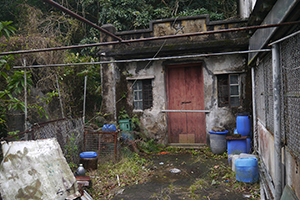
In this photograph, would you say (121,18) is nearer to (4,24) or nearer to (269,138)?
(4,24)

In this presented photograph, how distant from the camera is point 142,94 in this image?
8000mm

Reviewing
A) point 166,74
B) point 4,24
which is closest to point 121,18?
point 166,74

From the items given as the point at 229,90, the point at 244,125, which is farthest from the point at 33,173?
the point at 229,90

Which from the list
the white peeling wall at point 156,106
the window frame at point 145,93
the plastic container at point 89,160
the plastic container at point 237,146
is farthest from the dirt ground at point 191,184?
the window frame at point 145,93

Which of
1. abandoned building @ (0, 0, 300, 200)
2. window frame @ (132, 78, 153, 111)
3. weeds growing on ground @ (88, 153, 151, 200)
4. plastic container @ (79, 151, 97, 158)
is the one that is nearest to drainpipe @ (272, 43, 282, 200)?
abandoned building @ (0, 0, 300, 200)

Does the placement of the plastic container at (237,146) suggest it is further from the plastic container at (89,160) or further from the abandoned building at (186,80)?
the plastic container at (89,160)

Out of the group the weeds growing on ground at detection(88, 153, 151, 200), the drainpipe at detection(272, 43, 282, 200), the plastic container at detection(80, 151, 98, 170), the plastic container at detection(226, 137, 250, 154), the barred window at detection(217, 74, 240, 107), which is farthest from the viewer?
the barred window at detection(217, 74, 240, 107)

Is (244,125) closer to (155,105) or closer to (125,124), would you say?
(155,105)

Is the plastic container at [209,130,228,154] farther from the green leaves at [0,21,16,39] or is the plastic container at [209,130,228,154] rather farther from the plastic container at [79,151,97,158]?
the green leaves at [0,21,16,39]

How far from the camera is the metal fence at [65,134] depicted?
4785 millimetres

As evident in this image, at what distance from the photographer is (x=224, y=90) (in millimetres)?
7262

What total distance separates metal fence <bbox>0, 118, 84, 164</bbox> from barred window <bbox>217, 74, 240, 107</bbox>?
4298 mm

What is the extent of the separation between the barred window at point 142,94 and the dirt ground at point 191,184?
2260 millimetres

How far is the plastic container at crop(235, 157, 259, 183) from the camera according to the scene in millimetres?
4590
